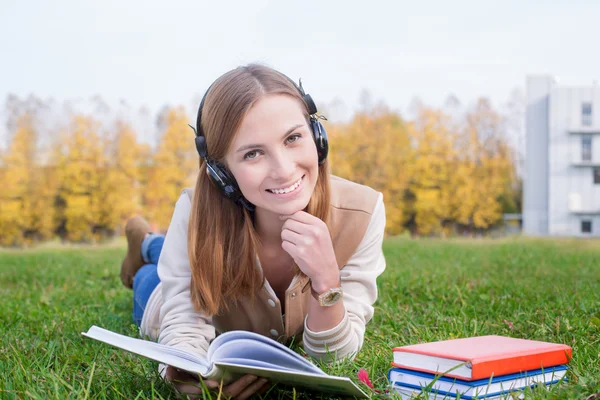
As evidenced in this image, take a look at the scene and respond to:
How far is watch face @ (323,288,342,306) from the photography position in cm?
223

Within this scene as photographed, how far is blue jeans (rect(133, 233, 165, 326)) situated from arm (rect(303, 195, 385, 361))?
4.40ft

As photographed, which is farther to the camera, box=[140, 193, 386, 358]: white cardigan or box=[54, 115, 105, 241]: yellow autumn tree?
box=[54, 115, 105, 241]: yellow autumn tree

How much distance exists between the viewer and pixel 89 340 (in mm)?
3090

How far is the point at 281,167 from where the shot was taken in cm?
222

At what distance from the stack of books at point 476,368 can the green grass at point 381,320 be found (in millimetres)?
72

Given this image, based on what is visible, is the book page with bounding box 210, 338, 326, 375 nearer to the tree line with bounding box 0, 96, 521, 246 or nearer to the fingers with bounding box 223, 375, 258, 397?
the fingers with bounding box 223, 375, 258, 397

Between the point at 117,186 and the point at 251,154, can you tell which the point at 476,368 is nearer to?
the point at 251,154

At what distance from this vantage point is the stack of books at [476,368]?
182 cm

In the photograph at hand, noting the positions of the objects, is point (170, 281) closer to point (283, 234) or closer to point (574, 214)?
point (283, 234)

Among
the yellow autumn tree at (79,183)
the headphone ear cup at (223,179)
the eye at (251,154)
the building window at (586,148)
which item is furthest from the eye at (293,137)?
the building window at (586,148)

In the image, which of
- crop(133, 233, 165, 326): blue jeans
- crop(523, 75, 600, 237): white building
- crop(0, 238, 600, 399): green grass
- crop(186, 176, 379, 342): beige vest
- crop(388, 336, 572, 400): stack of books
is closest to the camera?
crop(388, 336, 572, 400): stack of books

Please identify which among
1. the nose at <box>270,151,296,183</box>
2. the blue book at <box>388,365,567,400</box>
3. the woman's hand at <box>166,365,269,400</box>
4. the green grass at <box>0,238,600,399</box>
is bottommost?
the green grass at <box>0,238,600,399</box>

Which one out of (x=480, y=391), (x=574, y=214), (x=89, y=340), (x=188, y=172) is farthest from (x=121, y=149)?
(x=574, y=214)

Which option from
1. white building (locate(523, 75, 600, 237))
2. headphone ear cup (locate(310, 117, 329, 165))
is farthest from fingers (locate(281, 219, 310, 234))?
white building (locate(523, 75, 600, 237))
